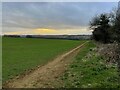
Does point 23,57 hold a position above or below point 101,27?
below

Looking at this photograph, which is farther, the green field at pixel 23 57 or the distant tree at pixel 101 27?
the distant tree at pixel 101 27

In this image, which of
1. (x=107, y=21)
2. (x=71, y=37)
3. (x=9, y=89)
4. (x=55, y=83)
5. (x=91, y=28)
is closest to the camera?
(x=9, y=89)

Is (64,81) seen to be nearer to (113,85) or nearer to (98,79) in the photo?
(98,79)

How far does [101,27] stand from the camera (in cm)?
9194

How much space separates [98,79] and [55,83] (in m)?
2.13

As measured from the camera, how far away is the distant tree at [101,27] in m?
88.6

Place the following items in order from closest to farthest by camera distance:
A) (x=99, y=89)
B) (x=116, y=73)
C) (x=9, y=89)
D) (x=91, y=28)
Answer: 1. (x=99, y=89)
2. (x=9, y=89)
3. (x=116, y=73)
4. (x=91, y=28)

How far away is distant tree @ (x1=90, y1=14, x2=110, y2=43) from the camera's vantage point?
88562mm

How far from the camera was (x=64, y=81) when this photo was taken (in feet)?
48.7

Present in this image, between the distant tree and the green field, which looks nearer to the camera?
the green field

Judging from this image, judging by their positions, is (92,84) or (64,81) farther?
(64,81)

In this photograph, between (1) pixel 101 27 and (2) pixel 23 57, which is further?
(1) pixel 101 27

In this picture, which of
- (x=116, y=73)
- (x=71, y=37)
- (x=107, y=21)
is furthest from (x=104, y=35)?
(x=71, y=37)

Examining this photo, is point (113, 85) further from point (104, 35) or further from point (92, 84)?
point (104, 35)
